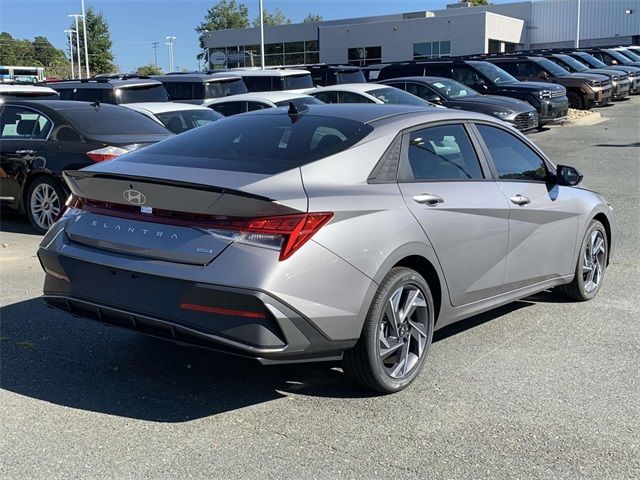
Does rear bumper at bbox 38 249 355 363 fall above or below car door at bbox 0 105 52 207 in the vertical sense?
below

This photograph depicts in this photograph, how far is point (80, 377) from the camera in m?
4.38

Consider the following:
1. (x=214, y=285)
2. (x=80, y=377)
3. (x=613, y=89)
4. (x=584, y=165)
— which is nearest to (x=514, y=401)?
(x=214, y=285)

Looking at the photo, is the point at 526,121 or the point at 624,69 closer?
the point at 526,121

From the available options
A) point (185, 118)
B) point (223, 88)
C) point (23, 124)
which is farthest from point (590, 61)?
point (23, 124)

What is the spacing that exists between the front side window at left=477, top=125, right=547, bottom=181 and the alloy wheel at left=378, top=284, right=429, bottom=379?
54.5 inches

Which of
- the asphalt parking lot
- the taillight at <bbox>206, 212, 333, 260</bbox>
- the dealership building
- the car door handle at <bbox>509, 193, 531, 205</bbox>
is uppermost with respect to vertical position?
the dealership building

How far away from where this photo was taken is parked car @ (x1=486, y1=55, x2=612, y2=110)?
2400 cm

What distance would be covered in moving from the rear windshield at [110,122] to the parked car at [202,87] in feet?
22.4

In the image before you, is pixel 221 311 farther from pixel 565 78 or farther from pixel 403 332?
pixel 565 78

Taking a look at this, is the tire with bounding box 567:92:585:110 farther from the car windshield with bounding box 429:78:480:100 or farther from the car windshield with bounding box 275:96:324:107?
the car windshield with bounding box 275:96:324:107

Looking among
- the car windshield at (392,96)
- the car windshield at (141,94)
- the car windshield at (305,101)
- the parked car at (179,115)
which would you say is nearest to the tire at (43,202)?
the parked car at (179,115)

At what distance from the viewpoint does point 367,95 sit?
14.9 m

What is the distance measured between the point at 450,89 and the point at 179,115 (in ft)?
27.7

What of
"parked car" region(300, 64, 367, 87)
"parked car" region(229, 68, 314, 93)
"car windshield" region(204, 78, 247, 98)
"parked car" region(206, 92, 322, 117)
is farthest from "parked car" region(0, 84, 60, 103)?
"parked car" region(300, 64, 367, 87)
